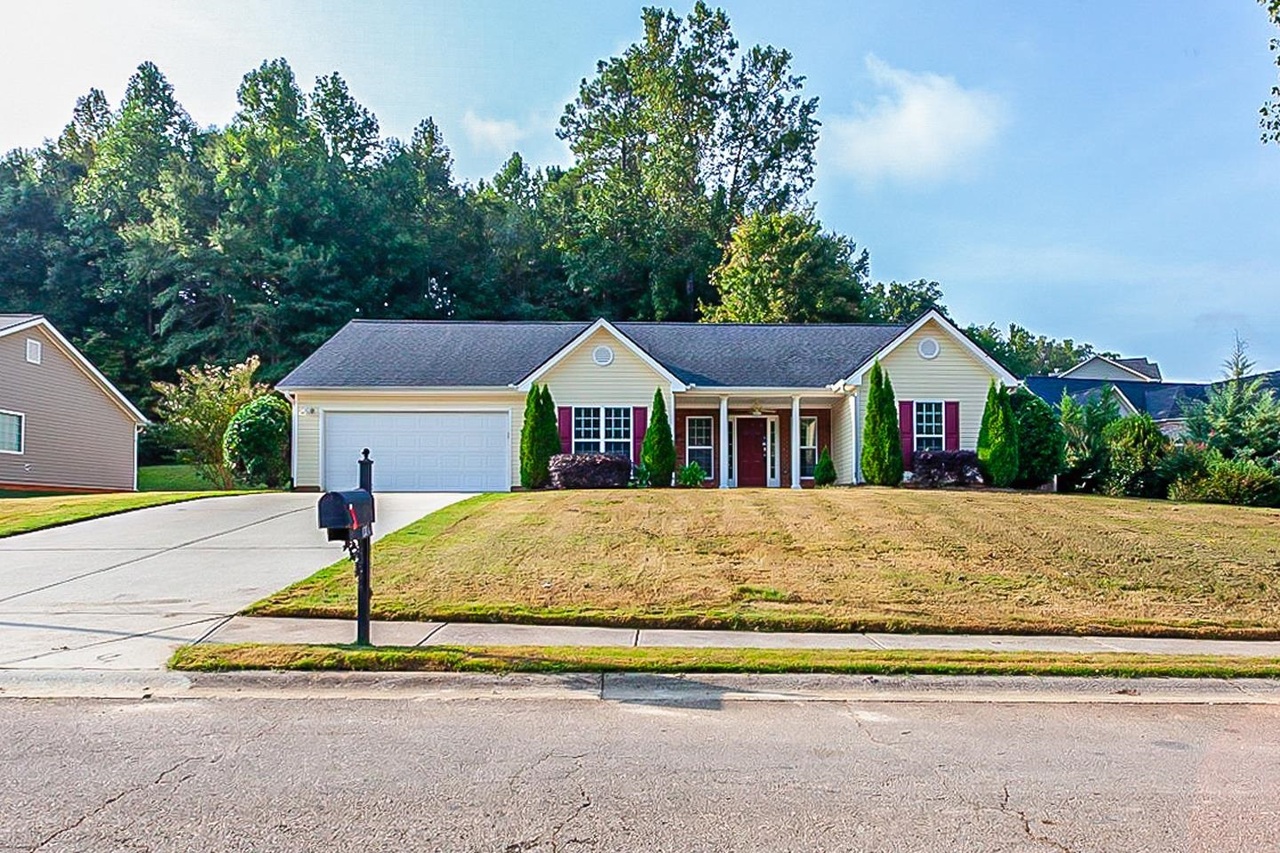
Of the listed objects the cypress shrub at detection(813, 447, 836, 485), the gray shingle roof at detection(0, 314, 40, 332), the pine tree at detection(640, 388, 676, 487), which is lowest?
the cypress shrub at detection(813, 447, 836, 485)

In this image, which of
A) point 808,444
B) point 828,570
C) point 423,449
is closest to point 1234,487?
point 808,444

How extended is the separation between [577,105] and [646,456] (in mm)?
37410

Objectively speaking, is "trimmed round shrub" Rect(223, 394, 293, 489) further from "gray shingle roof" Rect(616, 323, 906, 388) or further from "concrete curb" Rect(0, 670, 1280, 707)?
"concrete curb" Rect(0, 670, 1280, 707)

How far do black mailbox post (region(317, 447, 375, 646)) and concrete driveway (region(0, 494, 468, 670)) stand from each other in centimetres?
143

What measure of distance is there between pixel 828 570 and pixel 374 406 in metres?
15.4

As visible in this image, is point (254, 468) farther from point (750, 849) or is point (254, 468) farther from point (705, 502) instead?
point (750, 849)

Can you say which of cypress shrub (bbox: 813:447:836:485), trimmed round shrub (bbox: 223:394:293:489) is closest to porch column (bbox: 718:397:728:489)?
cypress shrub (bbox: 813:447:836:485)

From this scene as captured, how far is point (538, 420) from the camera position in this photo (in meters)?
21.3

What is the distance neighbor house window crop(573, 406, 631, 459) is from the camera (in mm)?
22594

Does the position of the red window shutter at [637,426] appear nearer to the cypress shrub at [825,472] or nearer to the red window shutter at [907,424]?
the cypress shrub at [825,472]

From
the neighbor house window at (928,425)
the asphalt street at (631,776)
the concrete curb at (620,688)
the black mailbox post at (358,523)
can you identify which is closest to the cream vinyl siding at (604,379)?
the neighbor house window at (928,425)

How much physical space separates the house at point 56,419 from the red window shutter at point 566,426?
15.0 metres

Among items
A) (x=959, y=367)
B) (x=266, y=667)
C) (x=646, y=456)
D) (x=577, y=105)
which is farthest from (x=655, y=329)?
(x=577, y=105)

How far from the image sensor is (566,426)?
22484mm
